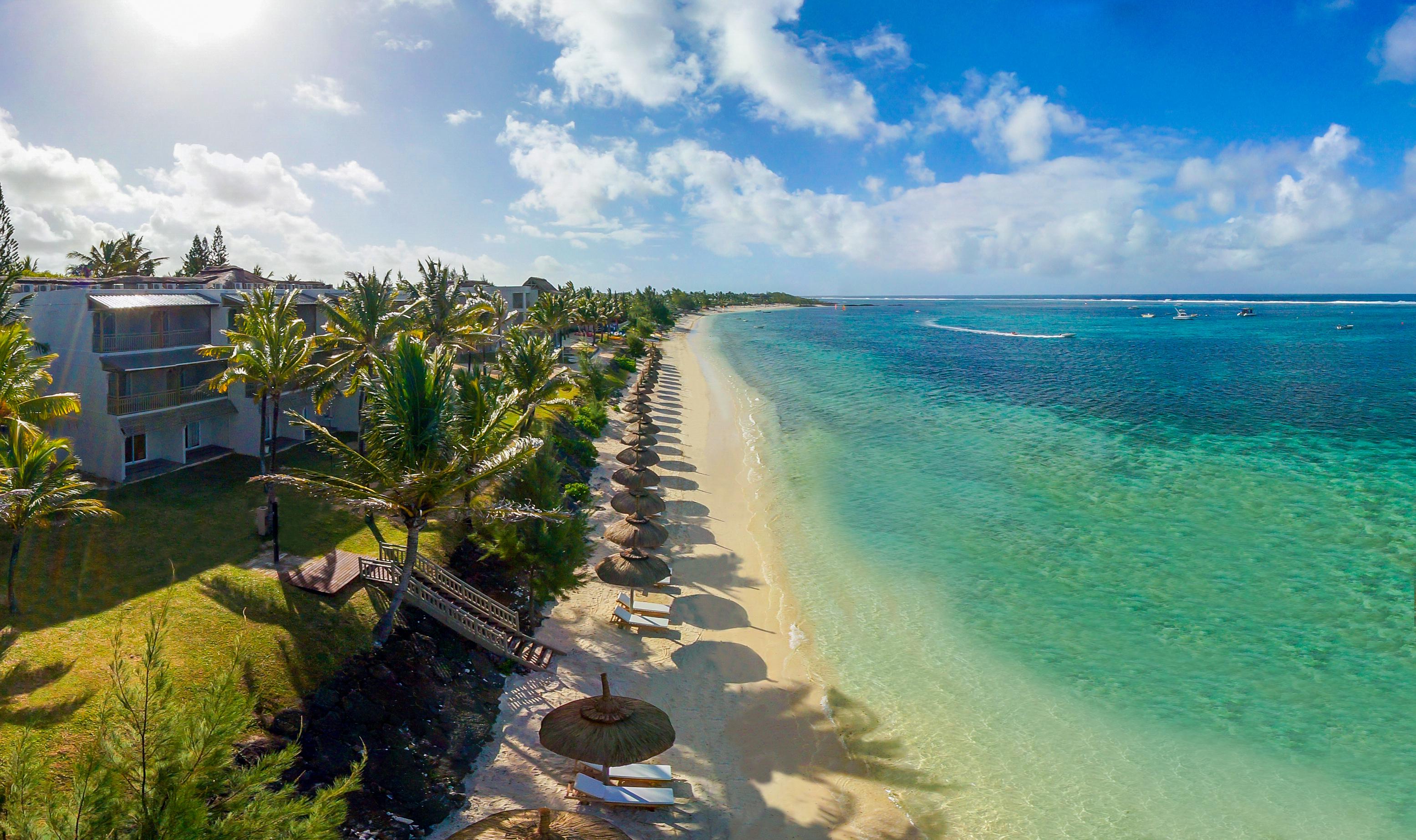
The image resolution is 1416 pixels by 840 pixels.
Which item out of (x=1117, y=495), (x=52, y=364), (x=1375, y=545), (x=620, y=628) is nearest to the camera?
(x=620, y=628)

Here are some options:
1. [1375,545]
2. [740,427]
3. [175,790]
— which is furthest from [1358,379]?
[175,790]

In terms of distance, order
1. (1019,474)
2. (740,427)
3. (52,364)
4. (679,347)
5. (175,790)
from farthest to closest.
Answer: (679,347), (740,427), (1019,474), (52,364), (175,790)

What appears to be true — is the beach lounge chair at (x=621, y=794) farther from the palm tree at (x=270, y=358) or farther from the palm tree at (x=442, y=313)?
the palm tree at (x=442, y=313)

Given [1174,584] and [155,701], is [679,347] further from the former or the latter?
[155,701]

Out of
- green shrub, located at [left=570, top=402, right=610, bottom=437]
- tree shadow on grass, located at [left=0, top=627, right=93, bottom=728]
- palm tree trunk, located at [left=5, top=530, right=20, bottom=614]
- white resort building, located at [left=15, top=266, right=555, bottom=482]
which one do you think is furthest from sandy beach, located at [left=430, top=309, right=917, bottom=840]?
white resort building, located at [left=15, top=266, right=555, bottom=482]

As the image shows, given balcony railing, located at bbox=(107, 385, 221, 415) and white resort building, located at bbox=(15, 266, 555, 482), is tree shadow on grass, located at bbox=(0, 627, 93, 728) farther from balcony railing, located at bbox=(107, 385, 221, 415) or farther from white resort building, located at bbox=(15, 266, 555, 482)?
white resort building, located at bbox=(15, 266, 555, 482)

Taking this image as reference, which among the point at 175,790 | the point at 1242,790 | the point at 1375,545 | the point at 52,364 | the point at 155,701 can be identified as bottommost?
the point at 1242,790
